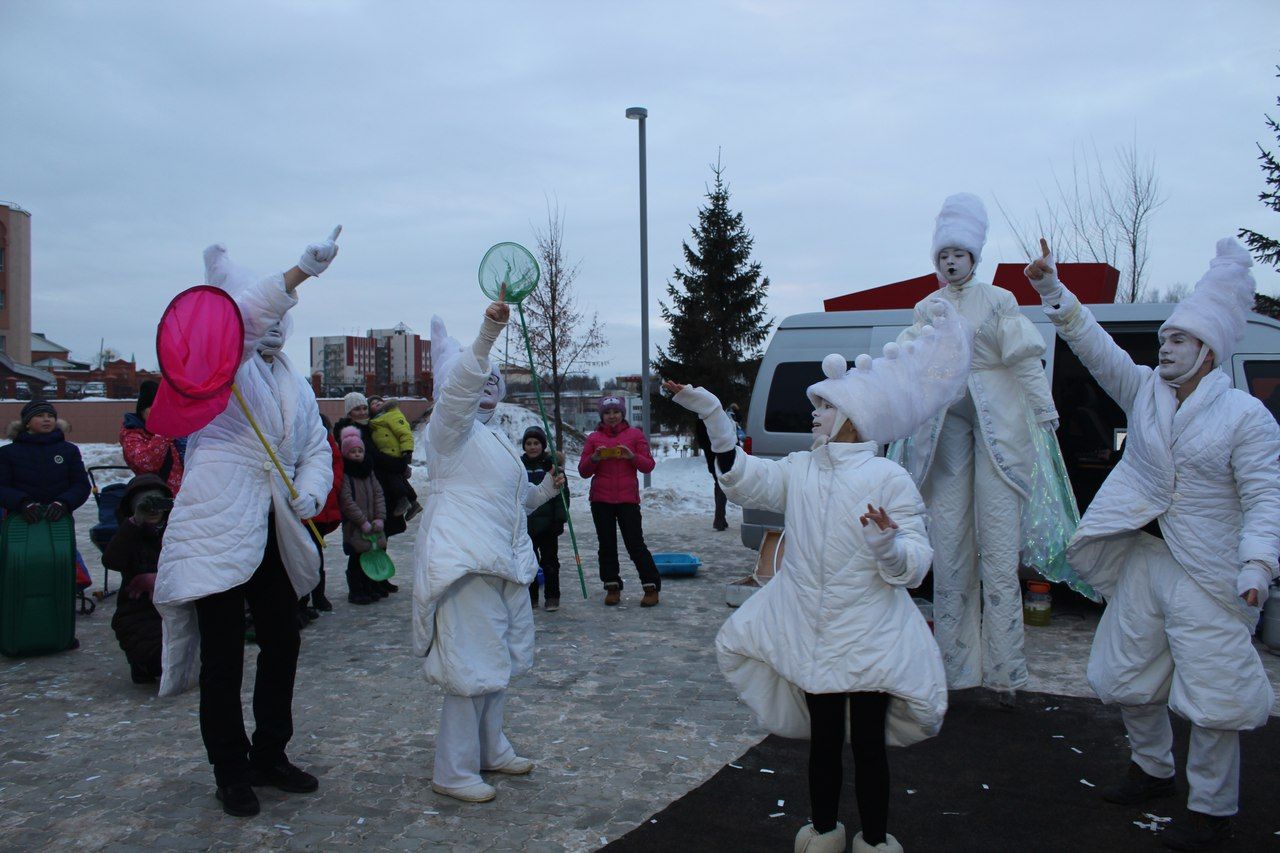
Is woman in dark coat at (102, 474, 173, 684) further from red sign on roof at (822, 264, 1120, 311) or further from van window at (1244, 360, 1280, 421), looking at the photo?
van window at (1244, 360, 1280, 421)

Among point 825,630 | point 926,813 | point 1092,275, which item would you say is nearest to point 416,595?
point 825,630

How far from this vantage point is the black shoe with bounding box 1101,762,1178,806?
3.98 metres

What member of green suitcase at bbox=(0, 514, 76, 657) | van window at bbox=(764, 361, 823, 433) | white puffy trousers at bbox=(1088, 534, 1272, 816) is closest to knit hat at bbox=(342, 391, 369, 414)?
green suitcase at bbox=(0, 514, 76, 657)

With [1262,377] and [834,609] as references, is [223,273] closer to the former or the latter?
[834,609]

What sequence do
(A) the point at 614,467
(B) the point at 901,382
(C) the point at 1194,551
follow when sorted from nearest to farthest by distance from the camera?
(B) the point at 901,382 < (C) the point at 1194,551 < (A) the point at 614,467

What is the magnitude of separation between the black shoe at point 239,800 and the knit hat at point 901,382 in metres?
2.90

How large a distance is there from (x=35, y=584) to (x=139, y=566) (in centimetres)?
111

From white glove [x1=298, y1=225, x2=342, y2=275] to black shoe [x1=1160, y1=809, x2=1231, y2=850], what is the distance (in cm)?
407

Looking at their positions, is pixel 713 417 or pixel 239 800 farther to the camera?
pixel 239 800

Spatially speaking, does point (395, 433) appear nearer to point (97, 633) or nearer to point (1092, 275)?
point (97, 633)

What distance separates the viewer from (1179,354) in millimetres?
3834

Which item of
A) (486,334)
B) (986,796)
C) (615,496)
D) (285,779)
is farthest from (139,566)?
(986,796)

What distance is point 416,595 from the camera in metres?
3.97

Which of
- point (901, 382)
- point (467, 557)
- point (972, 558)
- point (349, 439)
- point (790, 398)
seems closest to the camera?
point (901, 382)
